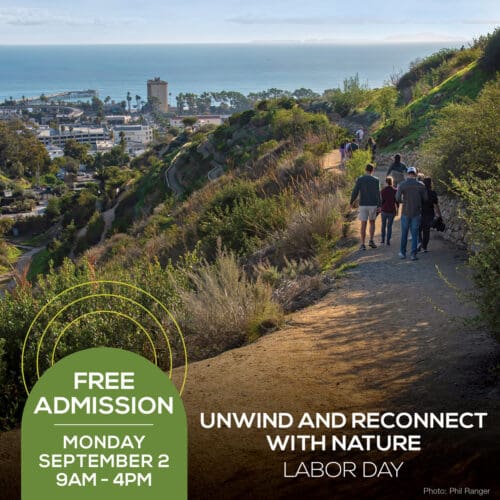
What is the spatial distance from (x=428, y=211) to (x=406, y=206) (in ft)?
1.18

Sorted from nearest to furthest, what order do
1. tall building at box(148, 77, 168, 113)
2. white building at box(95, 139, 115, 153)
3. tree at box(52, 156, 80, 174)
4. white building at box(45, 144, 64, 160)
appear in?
tree at box(52, 156, 80, 174), white building at box(45, 144, 64, 160), white building at box(95, 139, 115, 153), tall building at box(148, 77, 168, 113)

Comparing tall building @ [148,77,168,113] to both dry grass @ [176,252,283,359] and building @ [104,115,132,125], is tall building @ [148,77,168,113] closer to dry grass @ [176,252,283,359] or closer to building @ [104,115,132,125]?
building @ [104,115,132,125]

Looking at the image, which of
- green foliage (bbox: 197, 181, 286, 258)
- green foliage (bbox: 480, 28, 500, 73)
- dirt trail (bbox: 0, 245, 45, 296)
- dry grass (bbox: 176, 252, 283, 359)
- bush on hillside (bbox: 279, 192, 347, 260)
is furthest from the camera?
dirt trail (bbox: 0, 245, 45, 296)

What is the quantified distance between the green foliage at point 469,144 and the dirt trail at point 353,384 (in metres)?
2.68

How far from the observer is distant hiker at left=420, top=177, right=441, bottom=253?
9.83 metres

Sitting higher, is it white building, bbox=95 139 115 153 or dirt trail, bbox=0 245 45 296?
white building, bbox=95 139 115 153

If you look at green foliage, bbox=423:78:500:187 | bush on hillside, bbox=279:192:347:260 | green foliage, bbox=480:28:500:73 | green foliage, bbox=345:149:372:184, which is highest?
green foliage, bbox=480:28:500:73

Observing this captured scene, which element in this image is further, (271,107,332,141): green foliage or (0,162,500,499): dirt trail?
(271,107,332,141): green foliage

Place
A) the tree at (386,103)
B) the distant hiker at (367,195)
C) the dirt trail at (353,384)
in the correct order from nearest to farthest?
the dirt trail at (353,384), the distant hiker at (367,195), the tree at (386,103)

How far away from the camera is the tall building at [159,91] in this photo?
188375 mm

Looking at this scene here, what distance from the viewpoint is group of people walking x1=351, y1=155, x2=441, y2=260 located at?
9711 mm

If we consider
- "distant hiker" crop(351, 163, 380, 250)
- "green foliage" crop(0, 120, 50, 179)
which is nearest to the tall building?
"green foliage" crop(0, 120, 50, 179)

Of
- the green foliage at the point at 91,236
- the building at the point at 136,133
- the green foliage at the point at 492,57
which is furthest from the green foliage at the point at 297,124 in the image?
the building at the point at 136,133

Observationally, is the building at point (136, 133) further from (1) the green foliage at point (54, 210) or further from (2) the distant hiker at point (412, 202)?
(2) the distant hiker at point (412, 202)
